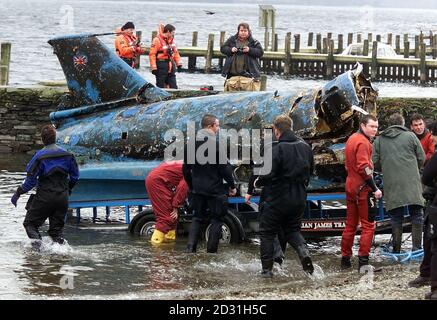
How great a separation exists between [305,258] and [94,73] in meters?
6.01

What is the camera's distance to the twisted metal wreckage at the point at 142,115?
50.3ft

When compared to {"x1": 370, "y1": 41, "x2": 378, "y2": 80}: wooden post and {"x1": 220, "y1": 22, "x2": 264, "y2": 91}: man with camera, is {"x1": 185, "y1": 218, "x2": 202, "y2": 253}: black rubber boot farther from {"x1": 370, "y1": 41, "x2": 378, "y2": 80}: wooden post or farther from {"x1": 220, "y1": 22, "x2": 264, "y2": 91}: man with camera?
{"x1": 370, "y1": 41, "x2": 378, "y2": 80}: wooden post

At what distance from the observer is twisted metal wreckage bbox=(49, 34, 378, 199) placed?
1534cm

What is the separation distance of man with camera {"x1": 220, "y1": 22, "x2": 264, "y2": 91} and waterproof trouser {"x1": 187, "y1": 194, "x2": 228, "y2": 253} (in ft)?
20.3

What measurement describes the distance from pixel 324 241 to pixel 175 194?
2278 millimetres

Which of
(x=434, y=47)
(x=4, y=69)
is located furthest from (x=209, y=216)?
(x=434, y=47)

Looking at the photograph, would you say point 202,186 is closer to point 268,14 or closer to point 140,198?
point 140,198

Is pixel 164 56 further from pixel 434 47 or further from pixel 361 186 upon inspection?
pixel 434 47

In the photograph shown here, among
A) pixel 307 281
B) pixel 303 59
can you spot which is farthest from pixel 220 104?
pixel 303 59

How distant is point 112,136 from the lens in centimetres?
1658

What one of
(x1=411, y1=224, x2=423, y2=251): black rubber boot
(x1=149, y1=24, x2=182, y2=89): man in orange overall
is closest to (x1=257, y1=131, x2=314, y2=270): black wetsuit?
(x1=411, y1=224, x2=423, y2=251): black rubber boot

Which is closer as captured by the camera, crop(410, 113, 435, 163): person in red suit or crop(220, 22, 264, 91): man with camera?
crop(410, 113, 435, 163): person in red suit

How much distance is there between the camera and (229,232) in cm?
1493

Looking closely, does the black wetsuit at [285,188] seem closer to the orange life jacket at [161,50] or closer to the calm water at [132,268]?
the calm water at [132,268]
